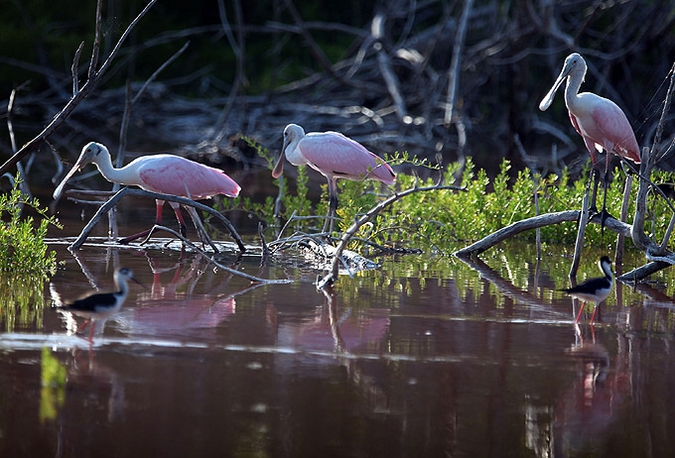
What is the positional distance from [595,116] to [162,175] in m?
3.48

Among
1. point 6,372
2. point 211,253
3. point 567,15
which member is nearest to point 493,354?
point 6,372

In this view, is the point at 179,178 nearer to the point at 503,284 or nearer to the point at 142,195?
the point at 142,195

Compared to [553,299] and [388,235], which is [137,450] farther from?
[388,235]

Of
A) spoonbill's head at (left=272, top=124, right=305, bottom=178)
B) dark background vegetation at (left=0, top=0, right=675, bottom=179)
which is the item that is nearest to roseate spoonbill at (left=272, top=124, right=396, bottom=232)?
spoonbill's head at (left=272, top=124, right=305, bottom=178)

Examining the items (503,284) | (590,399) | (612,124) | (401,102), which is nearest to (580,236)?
(503,284)

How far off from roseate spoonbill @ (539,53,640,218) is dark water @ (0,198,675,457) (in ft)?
6.83

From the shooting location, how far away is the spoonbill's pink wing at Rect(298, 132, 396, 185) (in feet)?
30.5

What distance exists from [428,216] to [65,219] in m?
3.28

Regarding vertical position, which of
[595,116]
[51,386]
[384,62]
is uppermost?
[384,62]

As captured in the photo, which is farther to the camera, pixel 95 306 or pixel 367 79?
pixel 367 79

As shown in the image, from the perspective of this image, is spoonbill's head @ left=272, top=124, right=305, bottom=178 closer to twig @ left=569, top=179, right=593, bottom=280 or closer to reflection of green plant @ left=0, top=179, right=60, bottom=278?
twig @ left=569, top=179, right=593, bottom=280

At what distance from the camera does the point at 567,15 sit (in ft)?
61.9

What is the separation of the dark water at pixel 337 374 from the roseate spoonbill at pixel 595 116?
2.08m

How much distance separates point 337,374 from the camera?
4816mm
